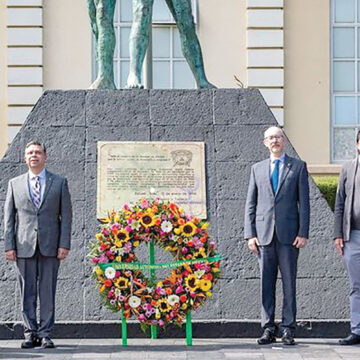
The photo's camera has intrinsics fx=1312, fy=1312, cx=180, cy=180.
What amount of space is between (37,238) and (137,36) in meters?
3.09

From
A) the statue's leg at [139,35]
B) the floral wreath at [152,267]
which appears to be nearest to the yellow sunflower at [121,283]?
the floral wreath at [152,267]

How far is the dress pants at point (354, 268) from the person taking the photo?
1084cm

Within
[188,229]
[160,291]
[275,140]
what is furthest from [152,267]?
[275,140]

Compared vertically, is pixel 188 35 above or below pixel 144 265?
above

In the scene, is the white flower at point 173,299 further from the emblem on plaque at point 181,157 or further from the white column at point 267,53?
the white column at point 267,53

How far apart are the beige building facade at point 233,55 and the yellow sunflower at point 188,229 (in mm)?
11672

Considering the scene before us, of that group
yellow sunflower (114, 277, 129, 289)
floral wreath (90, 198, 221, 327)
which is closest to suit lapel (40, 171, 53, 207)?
floral wreath (90, 198, 221, 327)

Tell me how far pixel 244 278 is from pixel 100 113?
2.14 meters

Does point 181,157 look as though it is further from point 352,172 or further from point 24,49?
point 24,49

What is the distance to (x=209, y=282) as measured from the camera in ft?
34.8

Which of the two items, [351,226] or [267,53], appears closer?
[351,226]

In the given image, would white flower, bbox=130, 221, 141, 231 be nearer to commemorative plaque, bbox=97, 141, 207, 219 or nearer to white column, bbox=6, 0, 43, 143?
commemorative plaque, bbox=97, 141, 207, 219

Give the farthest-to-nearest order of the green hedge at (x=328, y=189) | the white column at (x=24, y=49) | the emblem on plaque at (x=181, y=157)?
the white column at (x=24, y=49) → the green hedge at (x=328, y=189) → the emblem on plaque at (x=181, y=157)

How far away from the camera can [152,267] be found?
10672 millimetres
